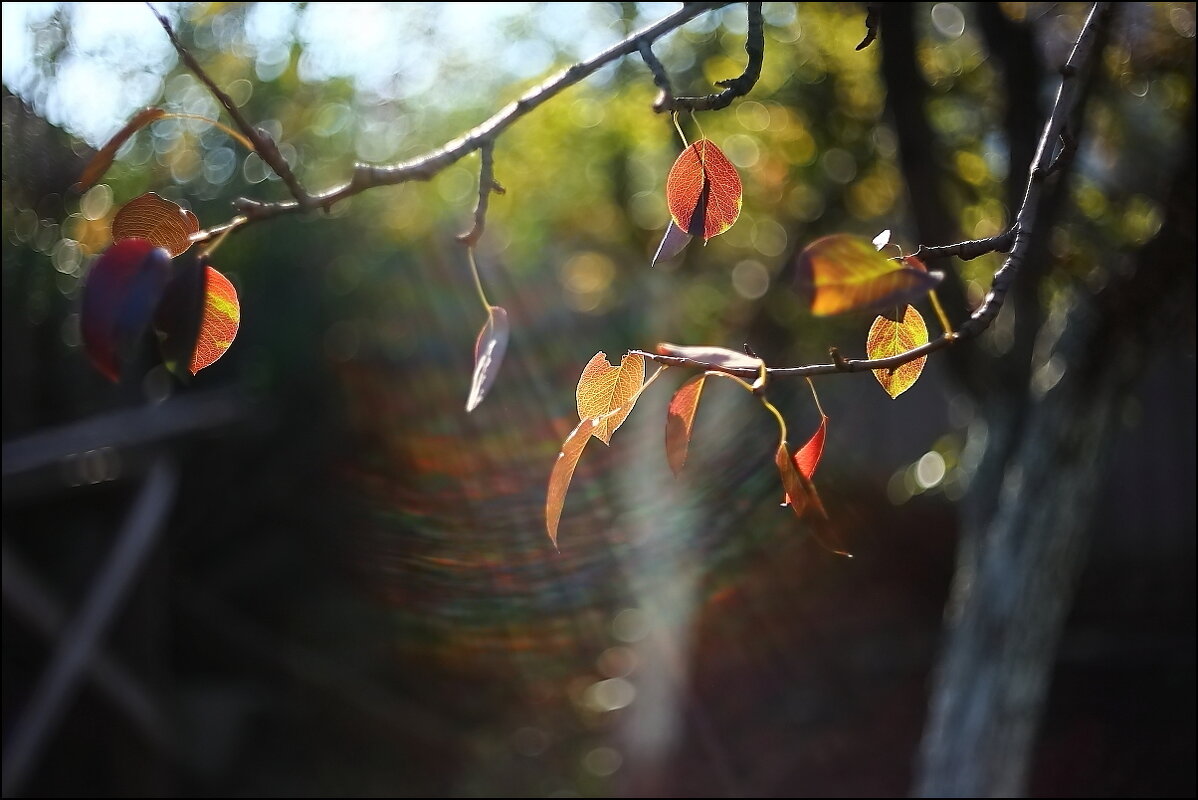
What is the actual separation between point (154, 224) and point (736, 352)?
0.40 metres

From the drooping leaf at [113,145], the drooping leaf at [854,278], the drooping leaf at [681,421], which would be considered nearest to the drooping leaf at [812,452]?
the drooping leaf at [681,421]

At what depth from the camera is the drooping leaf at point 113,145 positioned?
673 mm

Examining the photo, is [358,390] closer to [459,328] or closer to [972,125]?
[459,328]

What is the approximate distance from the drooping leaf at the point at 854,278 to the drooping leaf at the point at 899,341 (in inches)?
7.8

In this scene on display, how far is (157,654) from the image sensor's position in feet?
13.2

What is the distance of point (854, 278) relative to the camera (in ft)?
1.93

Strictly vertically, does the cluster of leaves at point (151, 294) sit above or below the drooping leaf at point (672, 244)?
below

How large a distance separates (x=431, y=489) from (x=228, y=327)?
4.11 m

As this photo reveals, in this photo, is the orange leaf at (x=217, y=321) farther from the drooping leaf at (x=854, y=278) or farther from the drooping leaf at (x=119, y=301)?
the drooping leaf at (x=854, y=278)

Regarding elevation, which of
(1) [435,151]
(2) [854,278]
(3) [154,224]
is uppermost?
(1) [435,151]

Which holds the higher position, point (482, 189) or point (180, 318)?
point (482, 189)

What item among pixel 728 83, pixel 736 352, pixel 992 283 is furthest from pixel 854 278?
pixel 728 83

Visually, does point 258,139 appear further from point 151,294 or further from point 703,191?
point 703,191

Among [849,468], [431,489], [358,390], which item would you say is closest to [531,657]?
[431,489]
